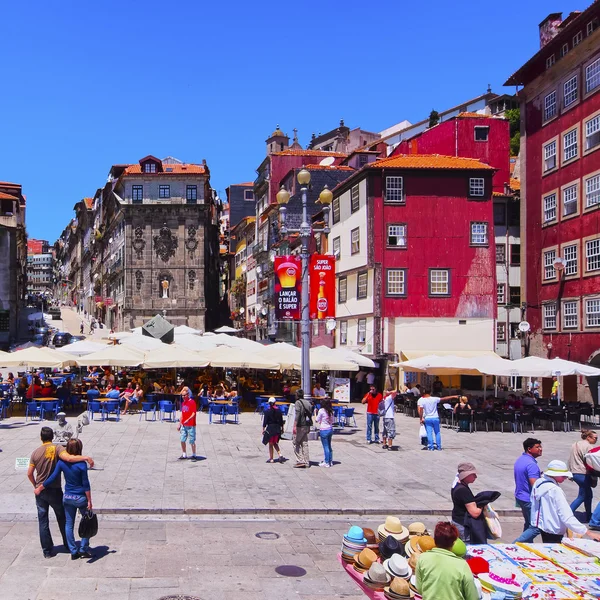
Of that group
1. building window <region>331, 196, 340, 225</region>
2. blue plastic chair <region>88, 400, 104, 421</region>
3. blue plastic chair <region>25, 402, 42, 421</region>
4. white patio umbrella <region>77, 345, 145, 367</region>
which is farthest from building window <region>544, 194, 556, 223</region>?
blue plastic chair <region>25, 402, 42, 421</region>

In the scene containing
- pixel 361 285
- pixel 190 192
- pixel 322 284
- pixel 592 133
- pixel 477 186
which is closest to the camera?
pixel 322 284

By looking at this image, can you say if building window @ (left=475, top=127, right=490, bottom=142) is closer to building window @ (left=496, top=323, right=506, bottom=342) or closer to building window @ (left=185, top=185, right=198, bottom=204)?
building window @ (left=496, top=323, right=506, bottom=342)

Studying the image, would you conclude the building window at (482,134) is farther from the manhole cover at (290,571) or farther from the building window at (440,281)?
the manhole cover at (290,571)

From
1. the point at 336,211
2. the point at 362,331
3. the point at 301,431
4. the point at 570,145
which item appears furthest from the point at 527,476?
the point at 336,211

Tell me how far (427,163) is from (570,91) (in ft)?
27.3

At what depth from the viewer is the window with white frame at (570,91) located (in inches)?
1388

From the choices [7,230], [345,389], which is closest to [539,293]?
[345,389]

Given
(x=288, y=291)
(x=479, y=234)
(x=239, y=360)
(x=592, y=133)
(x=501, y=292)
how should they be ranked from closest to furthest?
(x=288, y=291), (x=239, y=360), (x=592, y=133), (x=479, y=234), (x=501, y=292)

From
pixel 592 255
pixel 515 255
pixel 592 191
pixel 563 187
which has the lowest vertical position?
pixel 592 255

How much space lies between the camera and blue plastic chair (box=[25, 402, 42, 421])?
2564 cm

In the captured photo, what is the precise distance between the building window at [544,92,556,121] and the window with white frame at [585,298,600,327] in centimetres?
1009

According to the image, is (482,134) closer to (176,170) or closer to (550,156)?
(550,156)

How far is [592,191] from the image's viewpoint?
33.6 meters

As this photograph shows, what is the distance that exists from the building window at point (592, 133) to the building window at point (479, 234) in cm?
797
